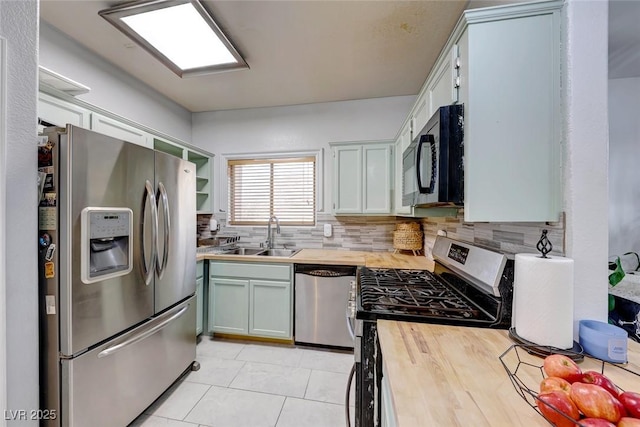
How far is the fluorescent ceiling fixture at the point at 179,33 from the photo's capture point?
1.53 meters

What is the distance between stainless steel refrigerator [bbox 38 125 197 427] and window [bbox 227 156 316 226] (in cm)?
144

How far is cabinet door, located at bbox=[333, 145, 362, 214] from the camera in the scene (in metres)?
2.73

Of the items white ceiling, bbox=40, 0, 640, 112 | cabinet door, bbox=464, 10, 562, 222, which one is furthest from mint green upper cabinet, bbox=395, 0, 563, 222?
white ceiling, bbox=40, 0, 640, 112

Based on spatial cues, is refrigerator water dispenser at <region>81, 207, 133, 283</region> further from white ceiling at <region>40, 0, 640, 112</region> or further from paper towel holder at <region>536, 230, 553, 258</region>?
paper towel holder at <region>536, 230, 553, 258</region>

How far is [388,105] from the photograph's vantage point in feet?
9.62

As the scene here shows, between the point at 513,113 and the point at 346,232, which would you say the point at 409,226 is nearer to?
the point at 346,232

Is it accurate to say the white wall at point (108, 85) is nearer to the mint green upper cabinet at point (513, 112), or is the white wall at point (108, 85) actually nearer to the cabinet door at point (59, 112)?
the cabinet door at point (59, 112)

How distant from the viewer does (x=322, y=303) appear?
236 centimetres

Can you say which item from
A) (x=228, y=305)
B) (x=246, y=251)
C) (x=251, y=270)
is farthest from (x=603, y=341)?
(x=246, y=251)

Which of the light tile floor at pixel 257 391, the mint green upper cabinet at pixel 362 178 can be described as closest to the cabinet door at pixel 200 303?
the light tile floor at pixel 257 391

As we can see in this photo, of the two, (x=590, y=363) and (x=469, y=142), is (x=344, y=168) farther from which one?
(x=590, y=363)

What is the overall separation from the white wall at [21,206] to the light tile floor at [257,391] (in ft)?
2.50

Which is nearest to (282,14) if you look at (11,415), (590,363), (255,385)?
(590,363)

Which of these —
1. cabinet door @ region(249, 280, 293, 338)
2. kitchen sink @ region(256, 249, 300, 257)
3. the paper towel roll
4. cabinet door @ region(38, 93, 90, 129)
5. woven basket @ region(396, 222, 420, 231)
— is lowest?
cabinet door @ region(249, 280, 293, 338)
